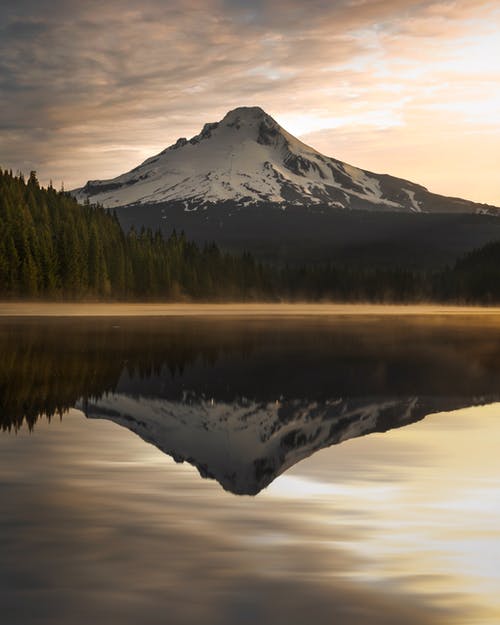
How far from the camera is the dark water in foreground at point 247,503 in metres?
7.49

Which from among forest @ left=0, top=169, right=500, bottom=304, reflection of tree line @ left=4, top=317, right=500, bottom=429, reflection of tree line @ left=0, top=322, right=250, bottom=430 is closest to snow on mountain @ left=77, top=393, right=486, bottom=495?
reflection of tree line @ left=4, top=317, right=500, bottom=429

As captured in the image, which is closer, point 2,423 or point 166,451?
point 166,451

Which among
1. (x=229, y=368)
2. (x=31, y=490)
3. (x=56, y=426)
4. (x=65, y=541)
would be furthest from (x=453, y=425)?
(x=229, y=368)

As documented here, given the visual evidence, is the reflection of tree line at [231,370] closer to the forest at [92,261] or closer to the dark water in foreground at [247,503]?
the dark water in foreground at [247,503]

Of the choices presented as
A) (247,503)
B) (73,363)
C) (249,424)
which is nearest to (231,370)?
(73,363)

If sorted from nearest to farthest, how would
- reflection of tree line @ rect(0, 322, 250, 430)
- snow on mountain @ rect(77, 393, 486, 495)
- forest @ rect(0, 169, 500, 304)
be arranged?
A: snow on mountain @ rect(77, 393, 486, 495), reflection of tree line @ rect(0, 322, 250, 430), forest @ rect(0, 169, 500, 304)

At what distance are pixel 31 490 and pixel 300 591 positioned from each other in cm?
494

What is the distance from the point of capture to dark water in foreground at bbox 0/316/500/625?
7.49 meters

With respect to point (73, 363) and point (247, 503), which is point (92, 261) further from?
point (247, 503)

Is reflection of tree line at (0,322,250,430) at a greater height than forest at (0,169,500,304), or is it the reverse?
forest at (0,169,500,304)

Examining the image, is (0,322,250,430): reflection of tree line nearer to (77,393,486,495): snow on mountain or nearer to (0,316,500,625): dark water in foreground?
(0,316,500,625): dark water in foreground

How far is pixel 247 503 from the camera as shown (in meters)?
10.9

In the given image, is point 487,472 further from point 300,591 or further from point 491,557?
point 300,591

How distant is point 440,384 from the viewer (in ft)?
86.3
